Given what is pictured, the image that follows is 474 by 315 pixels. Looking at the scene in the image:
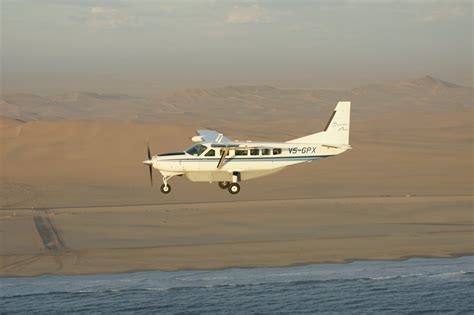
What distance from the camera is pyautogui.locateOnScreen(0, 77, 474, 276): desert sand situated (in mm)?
33344

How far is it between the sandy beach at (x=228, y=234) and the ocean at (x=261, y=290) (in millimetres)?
952

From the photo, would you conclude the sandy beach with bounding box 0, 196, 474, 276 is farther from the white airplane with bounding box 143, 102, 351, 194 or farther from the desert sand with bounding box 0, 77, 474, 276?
the white airplane with bounding box 143, 102, 351, 194

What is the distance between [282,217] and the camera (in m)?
38.5

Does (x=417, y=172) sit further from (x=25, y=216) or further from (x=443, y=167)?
(x=25, y=216)

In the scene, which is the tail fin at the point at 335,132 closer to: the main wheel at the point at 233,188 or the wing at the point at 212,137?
the wing at the point at 212,137

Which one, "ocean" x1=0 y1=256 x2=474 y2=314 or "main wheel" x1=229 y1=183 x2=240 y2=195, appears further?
"main wheel" x1=229 y1=183 x2=240 y2=195

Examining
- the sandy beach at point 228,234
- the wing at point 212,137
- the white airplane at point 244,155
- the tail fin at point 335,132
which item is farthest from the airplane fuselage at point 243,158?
the sandy beach at point 228,234

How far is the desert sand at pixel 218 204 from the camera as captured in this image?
109ft

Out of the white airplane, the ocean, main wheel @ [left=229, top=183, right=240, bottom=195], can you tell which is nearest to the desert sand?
the ocean

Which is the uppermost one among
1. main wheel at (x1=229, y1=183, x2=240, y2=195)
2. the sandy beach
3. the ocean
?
main wheel at (x1=229, y1=183, x2=240, y2=195)

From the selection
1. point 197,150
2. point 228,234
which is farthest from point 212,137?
point 228,234

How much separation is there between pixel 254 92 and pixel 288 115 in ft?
118

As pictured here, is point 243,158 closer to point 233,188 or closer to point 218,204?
point 233,188

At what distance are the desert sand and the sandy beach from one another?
0.23ft
